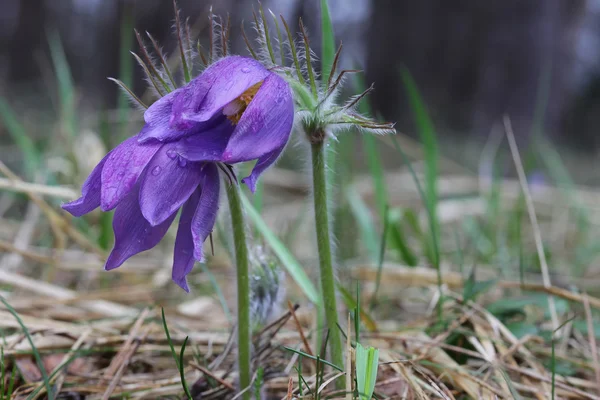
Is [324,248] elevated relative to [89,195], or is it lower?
lower

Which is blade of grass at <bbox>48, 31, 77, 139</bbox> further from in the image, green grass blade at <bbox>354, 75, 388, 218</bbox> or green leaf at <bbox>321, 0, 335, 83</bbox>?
green leaf at <bbox>321, 0, 335, 83</bbox>

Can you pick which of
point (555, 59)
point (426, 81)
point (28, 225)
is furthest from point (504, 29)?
point (28, 225)

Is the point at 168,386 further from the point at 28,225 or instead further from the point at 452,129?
the point at 452,129

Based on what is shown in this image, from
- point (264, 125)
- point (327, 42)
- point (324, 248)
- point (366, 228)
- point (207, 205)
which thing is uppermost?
point (327, 42)

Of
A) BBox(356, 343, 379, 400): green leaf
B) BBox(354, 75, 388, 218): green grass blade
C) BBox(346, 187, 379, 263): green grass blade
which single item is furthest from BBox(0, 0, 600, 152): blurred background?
BBox(356, 343, 379, 400): green leaf

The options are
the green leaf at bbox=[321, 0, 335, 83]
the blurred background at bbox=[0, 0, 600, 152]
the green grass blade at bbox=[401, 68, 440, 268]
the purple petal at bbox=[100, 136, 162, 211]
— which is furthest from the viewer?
the blurred background at bbox=[0, 0, 600, 152]

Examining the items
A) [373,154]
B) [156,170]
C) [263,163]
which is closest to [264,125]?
[263,163]

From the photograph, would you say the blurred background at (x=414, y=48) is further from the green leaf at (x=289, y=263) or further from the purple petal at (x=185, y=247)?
the purple petal at (x=185, y=247)

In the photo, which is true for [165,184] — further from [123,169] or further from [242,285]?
[242,285]
